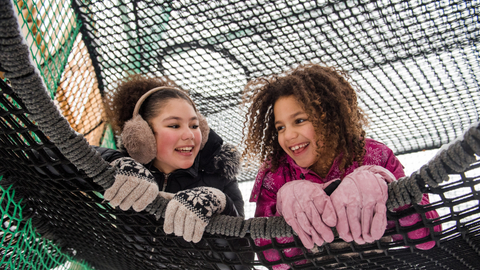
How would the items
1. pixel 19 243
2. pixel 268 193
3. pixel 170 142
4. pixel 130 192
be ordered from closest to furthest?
pixel 130 192
pixel 19 243
pixel 268 193
pixel 170 142

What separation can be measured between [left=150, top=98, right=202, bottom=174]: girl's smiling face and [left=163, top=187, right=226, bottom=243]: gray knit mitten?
0.43m

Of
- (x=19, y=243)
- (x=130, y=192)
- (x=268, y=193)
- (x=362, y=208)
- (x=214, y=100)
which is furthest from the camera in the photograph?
(x=214, y=100)

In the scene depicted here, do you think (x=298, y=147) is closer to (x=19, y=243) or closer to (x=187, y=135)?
(x=187, y=135)

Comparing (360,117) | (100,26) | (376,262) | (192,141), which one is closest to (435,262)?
(376,262)

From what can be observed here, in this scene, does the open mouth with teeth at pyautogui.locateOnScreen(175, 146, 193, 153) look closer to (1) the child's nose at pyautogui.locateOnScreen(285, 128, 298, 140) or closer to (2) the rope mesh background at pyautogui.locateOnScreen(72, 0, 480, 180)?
(1) the child's nose at pyautogui.locateOnScreen(285, 128, 298, 140)

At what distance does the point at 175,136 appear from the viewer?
3.75ft

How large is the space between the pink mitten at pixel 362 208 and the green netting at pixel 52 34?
3.70 ft

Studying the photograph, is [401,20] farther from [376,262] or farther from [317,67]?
[376,262]

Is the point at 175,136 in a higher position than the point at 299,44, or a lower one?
lower

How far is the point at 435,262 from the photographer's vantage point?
31.3 inches

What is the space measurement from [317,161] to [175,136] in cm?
49

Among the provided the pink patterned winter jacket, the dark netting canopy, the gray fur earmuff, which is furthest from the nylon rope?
the gray fur earmuff

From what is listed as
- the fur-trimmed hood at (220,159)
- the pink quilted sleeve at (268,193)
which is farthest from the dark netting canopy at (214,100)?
the fur-trimmed hood at (220,159)

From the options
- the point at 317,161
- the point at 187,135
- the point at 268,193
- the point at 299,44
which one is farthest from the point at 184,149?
the point at 299,44
